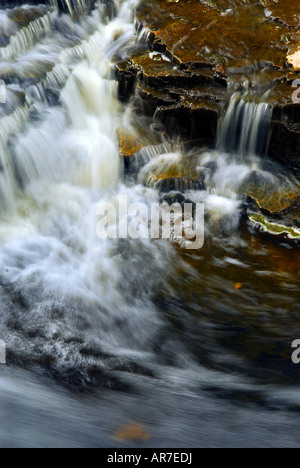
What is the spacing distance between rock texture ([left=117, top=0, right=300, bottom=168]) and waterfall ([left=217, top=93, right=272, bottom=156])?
0.13 metres

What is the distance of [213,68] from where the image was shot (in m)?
6.48

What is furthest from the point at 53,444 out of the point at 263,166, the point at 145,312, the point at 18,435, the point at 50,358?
the point at 263,166

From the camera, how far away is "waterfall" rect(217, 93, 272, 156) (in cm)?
611

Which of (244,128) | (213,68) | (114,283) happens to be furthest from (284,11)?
(114,283)

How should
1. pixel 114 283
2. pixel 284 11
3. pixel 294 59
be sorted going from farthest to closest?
pixel 284 11
pixel 294 59
pixel 114 283

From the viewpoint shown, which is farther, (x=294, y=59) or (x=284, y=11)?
(x=284, y=11)

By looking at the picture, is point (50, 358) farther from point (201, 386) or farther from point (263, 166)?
point (263, 166)

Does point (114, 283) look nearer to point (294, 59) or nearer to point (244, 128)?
point (244, 128)

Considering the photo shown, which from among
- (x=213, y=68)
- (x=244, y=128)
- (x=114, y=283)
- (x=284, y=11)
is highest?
(x=284, y=11)

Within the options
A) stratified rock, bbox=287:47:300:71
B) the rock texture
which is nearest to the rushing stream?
the rock texture

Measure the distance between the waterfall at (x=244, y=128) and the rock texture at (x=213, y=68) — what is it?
0.13 m

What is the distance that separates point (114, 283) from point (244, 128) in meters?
3.31

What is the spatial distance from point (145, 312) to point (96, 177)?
272cm

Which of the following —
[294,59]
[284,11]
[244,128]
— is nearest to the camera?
[244,128]
